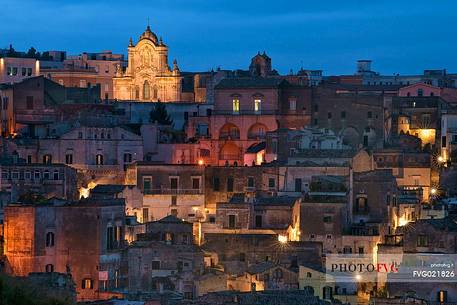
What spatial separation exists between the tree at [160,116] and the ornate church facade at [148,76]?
23.1ft

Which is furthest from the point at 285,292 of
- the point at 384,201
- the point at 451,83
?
the point at 451,83

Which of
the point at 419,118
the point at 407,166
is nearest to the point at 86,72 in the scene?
the point at 419,118

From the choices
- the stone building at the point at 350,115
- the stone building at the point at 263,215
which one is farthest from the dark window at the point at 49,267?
the stone building at the point at 350,115

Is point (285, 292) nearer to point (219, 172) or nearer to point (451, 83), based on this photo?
point (219, 172)

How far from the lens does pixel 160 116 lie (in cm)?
6738

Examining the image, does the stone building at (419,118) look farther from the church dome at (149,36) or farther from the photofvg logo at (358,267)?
the photofvg logo at (358,267)

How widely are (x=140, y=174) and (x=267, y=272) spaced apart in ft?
32.5

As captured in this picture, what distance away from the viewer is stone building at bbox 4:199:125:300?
46000mm

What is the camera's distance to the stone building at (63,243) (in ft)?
151

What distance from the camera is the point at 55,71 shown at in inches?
3371

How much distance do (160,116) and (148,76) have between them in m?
8.73

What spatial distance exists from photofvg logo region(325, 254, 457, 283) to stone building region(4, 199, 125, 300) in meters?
6.69

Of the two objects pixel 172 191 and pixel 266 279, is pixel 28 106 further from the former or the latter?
pixel 266 279

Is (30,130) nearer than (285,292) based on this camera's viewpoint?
No
